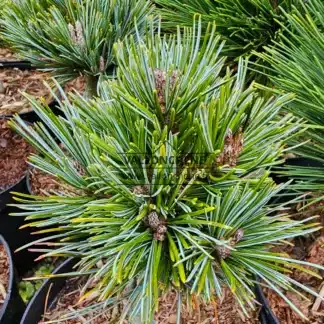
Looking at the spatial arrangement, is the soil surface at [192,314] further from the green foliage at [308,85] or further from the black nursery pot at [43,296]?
the green foliage at [308,85]

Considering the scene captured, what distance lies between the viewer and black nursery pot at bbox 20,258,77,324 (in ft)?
2.73

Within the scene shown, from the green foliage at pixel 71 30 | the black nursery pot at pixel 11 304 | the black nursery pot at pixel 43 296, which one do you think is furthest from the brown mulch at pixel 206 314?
the green foliage at pixel 71 30

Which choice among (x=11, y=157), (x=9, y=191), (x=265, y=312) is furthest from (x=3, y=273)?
(x=265, y=312)

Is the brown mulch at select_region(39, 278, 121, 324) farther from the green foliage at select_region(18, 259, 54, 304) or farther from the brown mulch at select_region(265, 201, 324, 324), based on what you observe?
the brown mulch at select_region(265, 201, 324, 324)

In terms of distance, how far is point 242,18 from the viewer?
92 cm

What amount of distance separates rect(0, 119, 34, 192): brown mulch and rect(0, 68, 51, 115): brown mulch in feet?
0.34

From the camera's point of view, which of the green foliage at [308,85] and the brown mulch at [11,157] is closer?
the green foliage at [308,85]

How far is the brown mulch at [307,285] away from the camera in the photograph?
791 mm

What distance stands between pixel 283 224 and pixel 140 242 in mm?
181

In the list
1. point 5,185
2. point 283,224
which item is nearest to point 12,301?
point 5,185

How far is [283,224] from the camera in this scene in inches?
21.8

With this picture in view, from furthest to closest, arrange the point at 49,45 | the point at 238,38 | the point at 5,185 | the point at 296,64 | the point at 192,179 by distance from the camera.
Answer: the point at 5,185
the point at 238,38
the point at 49,45
the point at 296,64
the point at 192,179

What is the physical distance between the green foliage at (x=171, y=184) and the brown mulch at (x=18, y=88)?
92 cm

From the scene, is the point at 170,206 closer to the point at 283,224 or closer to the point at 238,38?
the point at 283,224
